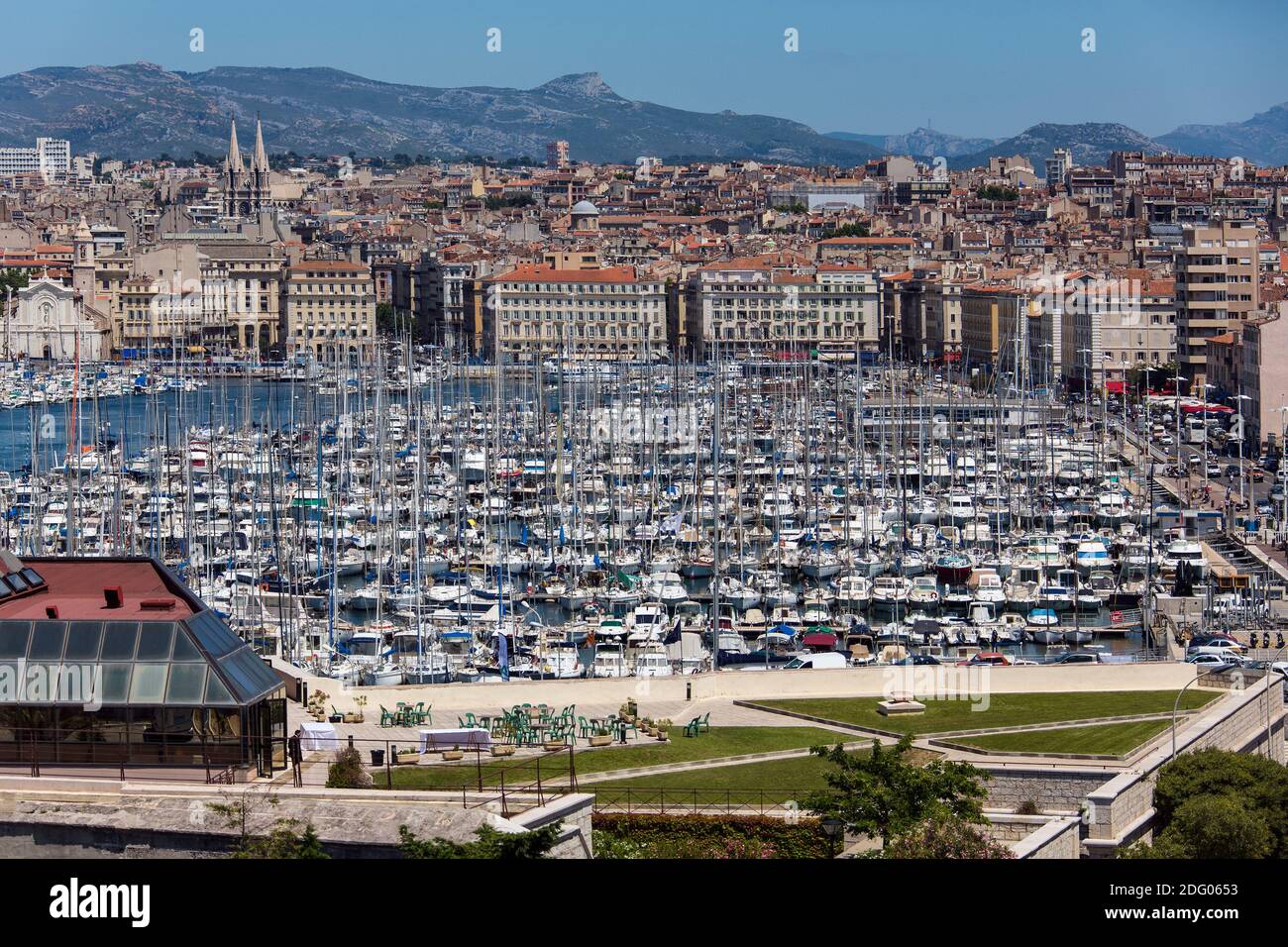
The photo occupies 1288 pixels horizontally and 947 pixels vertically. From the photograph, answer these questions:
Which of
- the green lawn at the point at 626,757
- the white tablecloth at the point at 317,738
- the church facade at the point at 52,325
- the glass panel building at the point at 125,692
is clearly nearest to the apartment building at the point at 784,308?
the church facade at the point at 52,325

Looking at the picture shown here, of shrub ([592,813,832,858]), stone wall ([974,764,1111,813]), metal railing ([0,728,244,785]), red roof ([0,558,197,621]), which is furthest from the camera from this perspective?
stone wall ([974,764,1111,813])

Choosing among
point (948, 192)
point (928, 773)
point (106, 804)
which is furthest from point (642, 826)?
point (948, 192)

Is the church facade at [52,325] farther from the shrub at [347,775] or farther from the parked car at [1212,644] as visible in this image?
the shrub at [347,775]

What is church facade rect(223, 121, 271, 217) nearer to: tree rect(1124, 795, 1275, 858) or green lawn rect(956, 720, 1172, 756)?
green lawn rect(956, 720, 1172, 756)

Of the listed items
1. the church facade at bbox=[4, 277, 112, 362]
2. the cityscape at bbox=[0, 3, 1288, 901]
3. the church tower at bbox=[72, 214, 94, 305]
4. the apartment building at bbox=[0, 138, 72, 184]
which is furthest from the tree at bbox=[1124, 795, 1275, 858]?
the apartment building at bbox=[0, 138, 72, 184]

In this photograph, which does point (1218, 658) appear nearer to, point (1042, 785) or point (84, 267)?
point (1042, 785)
